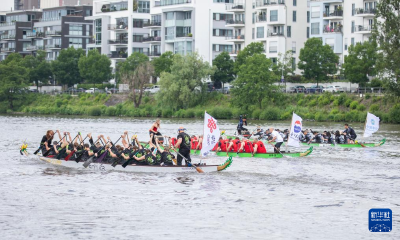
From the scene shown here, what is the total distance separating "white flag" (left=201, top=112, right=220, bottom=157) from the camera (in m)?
34.6

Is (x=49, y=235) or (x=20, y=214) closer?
(x=49, y=235)

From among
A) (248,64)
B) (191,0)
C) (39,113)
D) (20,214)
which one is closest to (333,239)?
(20,214)

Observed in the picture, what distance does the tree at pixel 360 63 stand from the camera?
89.1 meters

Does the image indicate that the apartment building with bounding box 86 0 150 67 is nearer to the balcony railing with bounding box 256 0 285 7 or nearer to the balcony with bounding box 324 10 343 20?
the balcony railing with bounding box 256 0 285 7

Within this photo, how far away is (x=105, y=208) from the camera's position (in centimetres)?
2731

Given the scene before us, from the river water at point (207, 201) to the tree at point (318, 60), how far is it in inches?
2160

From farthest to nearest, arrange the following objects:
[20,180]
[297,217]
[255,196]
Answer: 1. [20,180]
2. [255,196]
3. [297,217]

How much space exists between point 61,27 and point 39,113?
160 feet

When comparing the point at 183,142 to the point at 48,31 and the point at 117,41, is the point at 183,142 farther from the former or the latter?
the point at 48,31

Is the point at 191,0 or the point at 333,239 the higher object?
the point at 191,0

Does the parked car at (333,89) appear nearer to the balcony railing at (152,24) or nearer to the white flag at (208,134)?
the balcony railing at (152,24)

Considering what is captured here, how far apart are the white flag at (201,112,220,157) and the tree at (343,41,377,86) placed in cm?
5736

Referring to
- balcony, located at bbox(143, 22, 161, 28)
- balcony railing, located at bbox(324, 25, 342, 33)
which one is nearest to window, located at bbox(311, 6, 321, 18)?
balcony railing, located at bbox(324, 25, 342, 33)

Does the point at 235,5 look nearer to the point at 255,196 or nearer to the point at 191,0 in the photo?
the point at 191,0
